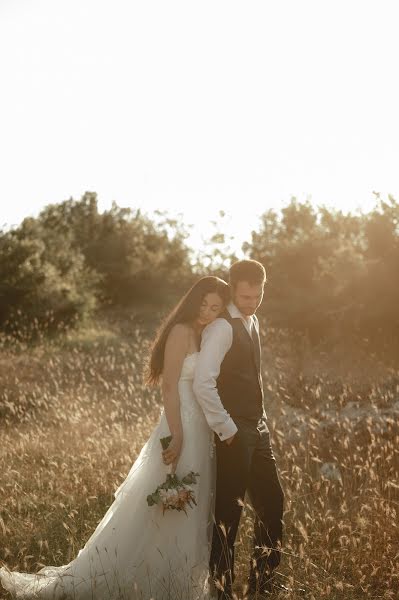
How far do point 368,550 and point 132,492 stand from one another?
1.71 metres

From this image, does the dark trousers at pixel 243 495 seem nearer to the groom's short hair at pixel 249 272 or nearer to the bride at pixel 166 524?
the bride at pixel 166 524

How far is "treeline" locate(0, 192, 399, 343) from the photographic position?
12961 millimetres

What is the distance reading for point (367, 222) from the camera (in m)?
14.0

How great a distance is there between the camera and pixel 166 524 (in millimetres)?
3885

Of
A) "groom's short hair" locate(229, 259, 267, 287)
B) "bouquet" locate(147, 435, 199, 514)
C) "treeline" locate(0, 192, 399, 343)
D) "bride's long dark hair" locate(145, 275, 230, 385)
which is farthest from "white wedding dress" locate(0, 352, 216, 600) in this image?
"treeline" locate(0, 192, 399, 343)

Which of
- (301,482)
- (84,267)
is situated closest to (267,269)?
(84,267)

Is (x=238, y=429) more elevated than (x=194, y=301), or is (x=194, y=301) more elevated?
(x=194, y=301)

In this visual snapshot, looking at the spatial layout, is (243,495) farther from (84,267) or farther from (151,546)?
(84,267)

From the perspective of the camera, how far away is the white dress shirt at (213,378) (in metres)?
3.69

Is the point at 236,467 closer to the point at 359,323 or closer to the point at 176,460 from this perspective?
the point at 176,460

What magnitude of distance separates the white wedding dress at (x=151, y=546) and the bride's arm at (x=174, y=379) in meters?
0.05

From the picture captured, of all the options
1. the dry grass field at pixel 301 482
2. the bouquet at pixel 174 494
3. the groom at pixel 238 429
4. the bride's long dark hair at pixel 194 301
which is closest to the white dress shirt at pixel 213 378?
the groom at pixel 238 429

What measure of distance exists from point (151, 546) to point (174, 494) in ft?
1.44

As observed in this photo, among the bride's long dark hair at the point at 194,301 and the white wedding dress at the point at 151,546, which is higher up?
the bride's long dark hair at the point at 194,301
